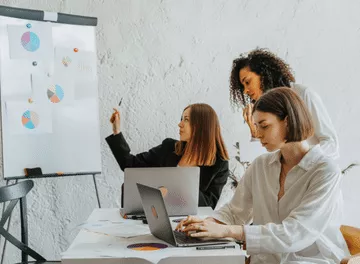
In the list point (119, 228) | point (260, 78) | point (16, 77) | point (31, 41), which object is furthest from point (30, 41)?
point (119, 228)

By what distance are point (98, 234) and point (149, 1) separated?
224 cm

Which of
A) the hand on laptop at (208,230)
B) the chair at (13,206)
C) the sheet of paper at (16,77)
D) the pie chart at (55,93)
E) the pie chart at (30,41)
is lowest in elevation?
the chair at (13,206)

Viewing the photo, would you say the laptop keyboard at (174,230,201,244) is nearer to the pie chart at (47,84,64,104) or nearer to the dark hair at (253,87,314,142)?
the dark hair at (253,87,314,142)

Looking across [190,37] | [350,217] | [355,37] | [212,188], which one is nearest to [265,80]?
[212,188]

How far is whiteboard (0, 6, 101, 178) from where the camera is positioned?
3336mm

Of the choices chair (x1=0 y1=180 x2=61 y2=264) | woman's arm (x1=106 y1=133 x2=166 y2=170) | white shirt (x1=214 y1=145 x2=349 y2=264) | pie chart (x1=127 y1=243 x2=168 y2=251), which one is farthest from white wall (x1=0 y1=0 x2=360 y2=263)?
pie chart (x1=127 y1=243 x2=168 y2=251)

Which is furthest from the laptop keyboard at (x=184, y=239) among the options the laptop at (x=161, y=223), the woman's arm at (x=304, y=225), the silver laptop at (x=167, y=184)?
the silver laptop at (x=167, y=184)

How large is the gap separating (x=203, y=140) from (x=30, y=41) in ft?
3.93

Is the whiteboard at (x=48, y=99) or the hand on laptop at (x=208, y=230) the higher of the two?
the whiteboard at (x=48, y=99)

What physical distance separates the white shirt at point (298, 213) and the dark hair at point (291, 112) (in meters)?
0.09

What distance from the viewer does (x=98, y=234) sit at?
208 cm

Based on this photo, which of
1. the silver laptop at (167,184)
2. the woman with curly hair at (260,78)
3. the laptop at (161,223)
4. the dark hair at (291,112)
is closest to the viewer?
the laptop at (161,223)

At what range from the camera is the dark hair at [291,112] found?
Result: 6.43ft

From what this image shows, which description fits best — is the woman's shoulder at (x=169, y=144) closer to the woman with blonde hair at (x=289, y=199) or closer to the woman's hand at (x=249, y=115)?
the woman's hand at (x=249, y=115)
